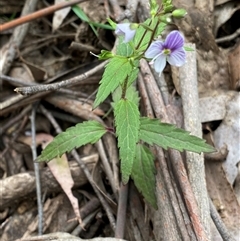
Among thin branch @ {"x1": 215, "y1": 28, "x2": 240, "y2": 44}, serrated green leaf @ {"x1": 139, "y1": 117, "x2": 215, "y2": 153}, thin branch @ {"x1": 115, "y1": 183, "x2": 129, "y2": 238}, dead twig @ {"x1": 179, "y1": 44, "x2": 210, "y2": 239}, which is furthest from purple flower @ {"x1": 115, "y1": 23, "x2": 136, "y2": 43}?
thin branch @ {"x1": 215, "y1": 28, "x2": 240, "y2": 44}

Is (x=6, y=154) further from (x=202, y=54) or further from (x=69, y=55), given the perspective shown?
(x=202, y=54)

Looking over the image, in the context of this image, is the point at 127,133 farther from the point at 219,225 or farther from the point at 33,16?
the point at 33,16

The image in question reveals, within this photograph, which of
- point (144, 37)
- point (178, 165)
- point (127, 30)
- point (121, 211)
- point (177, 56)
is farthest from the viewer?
point (121, 211)

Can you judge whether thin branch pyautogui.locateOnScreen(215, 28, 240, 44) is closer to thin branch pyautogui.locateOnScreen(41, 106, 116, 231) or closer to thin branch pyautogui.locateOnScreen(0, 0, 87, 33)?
thin branch pyautogui.locateOnScreen(0, 0, 87, 33)

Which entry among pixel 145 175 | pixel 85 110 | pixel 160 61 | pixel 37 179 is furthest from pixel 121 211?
pixel 160 61

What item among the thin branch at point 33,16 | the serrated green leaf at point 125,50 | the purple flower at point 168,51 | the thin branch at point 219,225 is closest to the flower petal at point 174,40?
the purple flower at point 168,51
